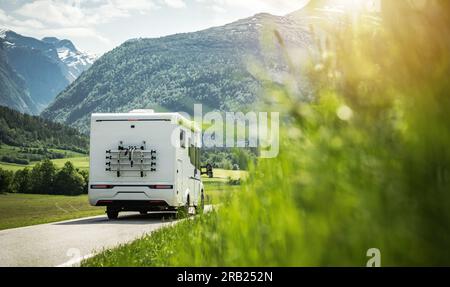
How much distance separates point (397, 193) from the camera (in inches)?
71.1

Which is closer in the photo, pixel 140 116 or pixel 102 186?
pixel 140 116

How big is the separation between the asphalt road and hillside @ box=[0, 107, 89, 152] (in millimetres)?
124293

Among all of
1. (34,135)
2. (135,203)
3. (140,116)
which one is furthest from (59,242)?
(34,135)

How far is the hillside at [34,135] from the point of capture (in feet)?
448

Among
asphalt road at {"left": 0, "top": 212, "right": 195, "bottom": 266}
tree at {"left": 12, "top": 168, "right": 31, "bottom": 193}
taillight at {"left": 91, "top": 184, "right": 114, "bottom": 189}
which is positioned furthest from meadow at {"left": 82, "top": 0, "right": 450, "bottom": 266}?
tree at {"left": 12, "top": 168, "right": 31, "bottom": 193}

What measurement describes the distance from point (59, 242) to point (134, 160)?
5.43 metres

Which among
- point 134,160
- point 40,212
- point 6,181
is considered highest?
point 134,160

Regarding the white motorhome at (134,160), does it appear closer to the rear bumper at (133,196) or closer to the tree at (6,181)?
the rear bumper at (133,196)

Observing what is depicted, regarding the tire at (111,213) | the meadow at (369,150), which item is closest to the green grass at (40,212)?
the tire at (111,213)

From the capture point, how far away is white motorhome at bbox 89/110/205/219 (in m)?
15.9

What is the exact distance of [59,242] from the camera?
34.8 feet

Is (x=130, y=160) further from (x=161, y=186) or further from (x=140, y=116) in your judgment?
(x=140, y=116)
